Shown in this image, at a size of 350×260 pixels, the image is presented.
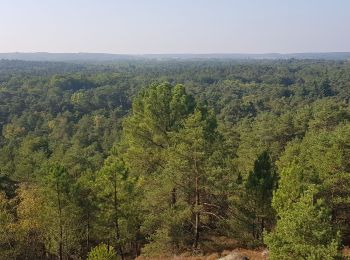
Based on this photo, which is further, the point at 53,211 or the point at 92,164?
the point at 92,164

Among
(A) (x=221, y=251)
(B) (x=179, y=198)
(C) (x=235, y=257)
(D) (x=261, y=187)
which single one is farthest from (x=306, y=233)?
(B) (x=179, y=198)

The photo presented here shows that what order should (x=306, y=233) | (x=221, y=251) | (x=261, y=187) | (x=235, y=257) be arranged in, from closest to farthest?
(x=306, y=233) → (x=235, y=257) → (x=261, y=187) → (x=221, y=251)

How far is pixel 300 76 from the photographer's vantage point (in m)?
197

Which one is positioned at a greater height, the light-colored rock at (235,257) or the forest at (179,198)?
the forest at (179,198)

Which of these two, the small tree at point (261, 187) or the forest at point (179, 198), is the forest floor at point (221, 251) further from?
the small tree at point (261, 187)

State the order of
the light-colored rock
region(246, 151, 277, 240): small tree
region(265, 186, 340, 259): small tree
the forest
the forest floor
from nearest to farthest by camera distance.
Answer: region(265, 186, 340, 259): small tree
the forest
the light-colored rock
the forest floor
region(246, 151, 277, 240): small tree

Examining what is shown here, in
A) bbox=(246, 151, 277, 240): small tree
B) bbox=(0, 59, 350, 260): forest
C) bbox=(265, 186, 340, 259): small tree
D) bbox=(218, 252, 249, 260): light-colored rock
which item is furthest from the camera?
bbox=(246, 151, 277, 240): small tree

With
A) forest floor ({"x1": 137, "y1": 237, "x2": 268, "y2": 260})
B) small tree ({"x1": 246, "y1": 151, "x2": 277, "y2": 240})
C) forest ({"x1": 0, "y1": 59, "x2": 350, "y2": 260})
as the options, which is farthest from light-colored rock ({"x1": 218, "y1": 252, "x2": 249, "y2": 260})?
small tree ({"x1": 246, "y1": 151, "x2": 277, "y2": 240})

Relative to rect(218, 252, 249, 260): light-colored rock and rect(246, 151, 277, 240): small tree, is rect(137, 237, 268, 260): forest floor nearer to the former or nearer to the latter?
rect(218, 252, 249, 260): light-colored rock

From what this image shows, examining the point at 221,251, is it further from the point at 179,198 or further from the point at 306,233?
the point at 306,233

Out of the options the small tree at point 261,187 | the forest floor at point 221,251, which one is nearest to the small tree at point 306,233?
the forest floor at point 221,251

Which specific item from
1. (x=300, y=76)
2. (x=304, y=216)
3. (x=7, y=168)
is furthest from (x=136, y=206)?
(x=300, y=76)

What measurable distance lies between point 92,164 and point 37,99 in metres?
76.3

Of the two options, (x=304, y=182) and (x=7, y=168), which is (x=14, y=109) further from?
(x=304, y=182)
